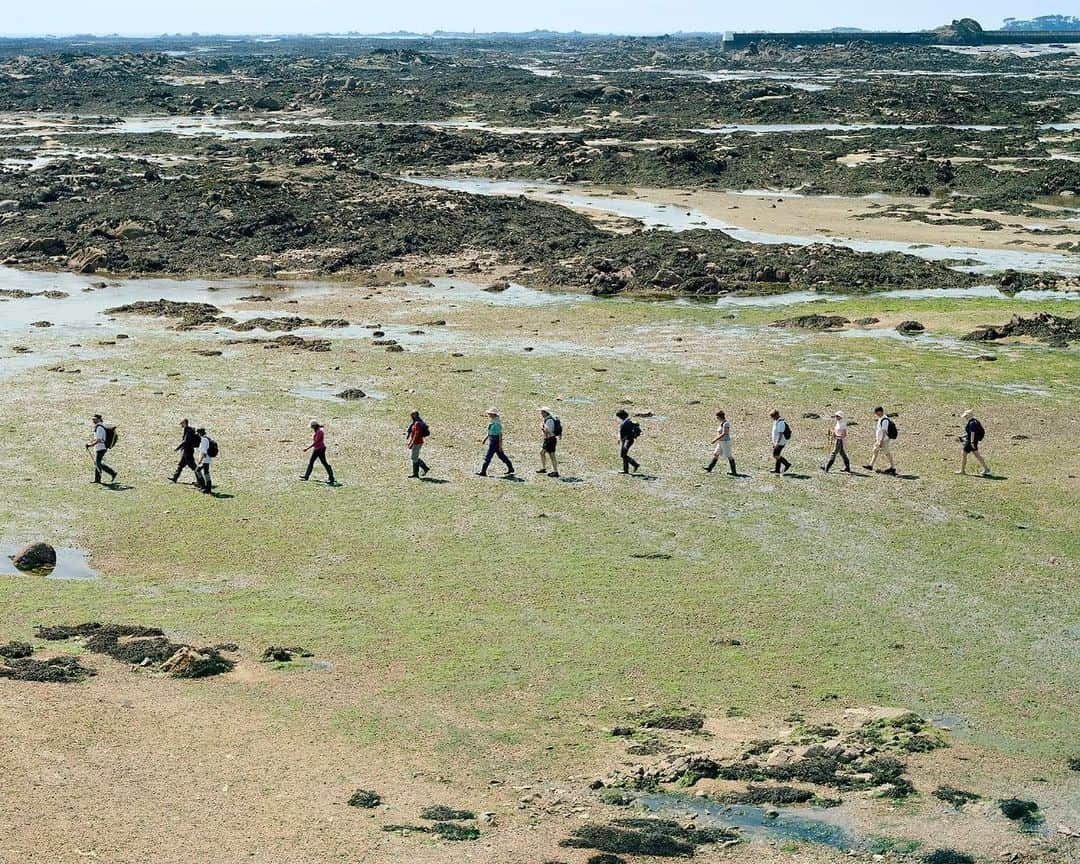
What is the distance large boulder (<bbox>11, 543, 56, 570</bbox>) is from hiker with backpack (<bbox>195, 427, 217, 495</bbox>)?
172 inches

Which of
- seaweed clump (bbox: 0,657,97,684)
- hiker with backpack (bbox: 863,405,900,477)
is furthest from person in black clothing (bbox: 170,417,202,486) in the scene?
hiker with backpack (bbox: 863,405,900,477)

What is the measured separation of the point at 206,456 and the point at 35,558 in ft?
15.6

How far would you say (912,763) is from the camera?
1653 cm

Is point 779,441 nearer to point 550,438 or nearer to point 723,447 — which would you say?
point 723,447

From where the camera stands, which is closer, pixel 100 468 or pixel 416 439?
pixel 100 468

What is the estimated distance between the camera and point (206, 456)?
1080 inches

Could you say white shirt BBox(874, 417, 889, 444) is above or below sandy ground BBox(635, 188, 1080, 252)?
below

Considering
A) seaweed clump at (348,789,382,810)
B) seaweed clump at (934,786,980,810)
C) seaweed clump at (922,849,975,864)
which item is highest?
seaweed clump at (934,786,980,810)

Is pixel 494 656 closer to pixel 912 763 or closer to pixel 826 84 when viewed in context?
pixel 912 763

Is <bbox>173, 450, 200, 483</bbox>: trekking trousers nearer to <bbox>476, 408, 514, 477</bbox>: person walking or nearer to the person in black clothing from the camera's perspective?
the person in black clothing

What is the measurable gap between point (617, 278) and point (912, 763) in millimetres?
35606

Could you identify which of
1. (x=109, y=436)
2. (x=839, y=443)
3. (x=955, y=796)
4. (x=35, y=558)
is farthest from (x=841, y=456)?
(x=35, y=558)

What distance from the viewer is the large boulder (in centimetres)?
2334

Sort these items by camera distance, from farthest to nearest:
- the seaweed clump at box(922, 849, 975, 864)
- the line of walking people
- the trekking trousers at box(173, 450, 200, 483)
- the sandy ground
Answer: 1. the sandy ground
2. the line of walking people
3. the trekking trousers at box(173, 450, 200, 483)
4. the seaweed clump at box(922, 849, 975, 864)
